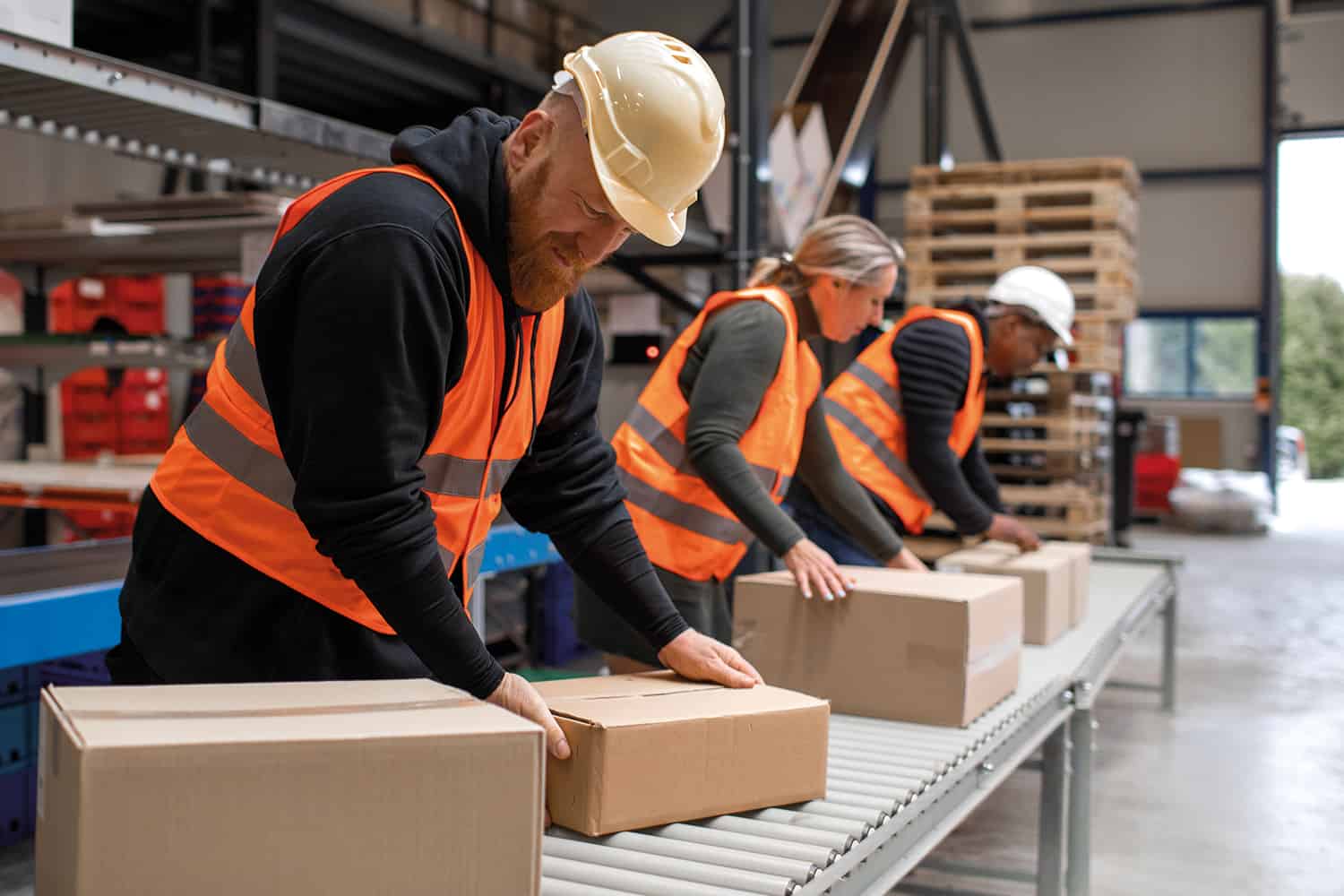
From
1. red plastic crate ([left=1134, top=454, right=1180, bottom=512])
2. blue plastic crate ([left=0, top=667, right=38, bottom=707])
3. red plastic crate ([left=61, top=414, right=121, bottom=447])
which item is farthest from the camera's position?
red plastic crate ([left=1134, top=454, right=1180, bottom=512])

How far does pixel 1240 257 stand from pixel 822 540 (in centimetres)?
1326

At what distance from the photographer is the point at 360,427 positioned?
132 centimetres

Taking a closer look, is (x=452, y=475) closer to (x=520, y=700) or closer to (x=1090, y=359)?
(x=520, y=700)

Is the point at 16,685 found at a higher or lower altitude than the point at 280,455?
lower

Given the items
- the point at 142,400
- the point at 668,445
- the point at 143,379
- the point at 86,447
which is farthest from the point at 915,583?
the point at 143,379

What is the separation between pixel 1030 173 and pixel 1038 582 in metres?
3.97

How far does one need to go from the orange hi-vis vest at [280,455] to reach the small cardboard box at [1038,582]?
2.38m

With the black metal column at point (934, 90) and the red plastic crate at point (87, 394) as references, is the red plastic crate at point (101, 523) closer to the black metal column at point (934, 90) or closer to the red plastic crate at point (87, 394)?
the red plastic crate at point (87, 394)

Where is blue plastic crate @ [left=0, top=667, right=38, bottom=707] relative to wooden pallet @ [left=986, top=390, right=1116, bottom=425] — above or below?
below

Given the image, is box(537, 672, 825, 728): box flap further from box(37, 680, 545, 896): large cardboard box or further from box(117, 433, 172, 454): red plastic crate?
box(117, 433, 172, 454): red plastic crate

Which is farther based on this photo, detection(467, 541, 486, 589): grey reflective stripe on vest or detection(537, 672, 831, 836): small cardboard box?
detection(467, 541, 486, 589): grey reflective stripe on vest

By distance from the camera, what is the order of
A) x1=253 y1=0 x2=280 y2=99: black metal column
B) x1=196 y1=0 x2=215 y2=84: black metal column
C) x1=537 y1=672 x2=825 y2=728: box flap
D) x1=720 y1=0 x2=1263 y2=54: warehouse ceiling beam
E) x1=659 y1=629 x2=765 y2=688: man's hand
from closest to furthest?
x1=537 y1=672 x2=825 y2=728: box flap
x1=659 y1=629 x2=765 y2=688: man's hand
x1=253 y1=0 x2=280 y2=99: black metal column
x1=196 y1=0 x2=215 y2=84: black metal column
x1=720 y1=0 x2=1263 y2=54: warehouse ceiling beam

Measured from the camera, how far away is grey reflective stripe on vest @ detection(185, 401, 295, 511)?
1.49 meters

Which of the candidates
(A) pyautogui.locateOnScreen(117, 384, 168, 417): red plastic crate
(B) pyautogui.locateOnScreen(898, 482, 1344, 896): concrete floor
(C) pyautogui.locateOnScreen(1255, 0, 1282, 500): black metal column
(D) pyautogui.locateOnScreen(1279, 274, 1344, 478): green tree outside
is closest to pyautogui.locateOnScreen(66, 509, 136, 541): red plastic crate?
(A) pyautogui.locateOnScreen(117, 384, 168, 417): red plastic crate
